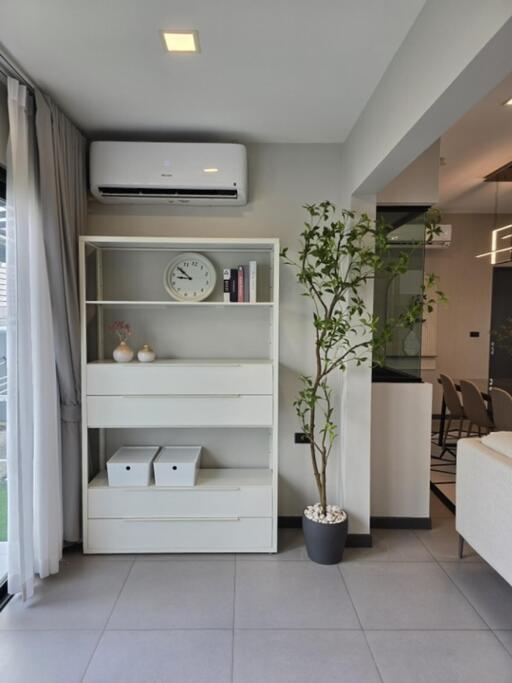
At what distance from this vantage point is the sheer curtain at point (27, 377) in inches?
85.7

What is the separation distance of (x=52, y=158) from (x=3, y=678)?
248 centimetres

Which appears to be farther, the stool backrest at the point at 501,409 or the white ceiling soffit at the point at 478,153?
the stool backrest at the point at 501,409

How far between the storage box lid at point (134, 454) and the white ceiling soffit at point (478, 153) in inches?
118

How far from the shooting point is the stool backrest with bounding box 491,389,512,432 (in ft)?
12.5

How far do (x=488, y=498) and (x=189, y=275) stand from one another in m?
2.22

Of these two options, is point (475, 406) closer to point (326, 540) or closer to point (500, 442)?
point (500, 442)

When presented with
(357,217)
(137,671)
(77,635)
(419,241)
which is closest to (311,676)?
(137,671)

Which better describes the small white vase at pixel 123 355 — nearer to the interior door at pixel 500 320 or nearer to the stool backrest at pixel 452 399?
the stool backrest at pixel 452 399

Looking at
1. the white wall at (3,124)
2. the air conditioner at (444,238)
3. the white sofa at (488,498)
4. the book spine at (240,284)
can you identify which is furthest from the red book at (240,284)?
the air conditioner at (444,238)

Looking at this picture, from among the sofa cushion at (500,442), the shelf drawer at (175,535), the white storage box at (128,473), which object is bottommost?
the shelf drawer at (175,535)

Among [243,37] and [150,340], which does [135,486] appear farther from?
[243,37]

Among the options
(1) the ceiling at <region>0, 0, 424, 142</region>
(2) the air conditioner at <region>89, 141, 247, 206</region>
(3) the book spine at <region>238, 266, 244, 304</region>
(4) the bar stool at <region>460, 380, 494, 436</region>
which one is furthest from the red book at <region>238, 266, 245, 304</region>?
(4) the bar stool at <region>460, 380, 494, 436</region>

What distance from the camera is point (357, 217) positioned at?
9.19 feet

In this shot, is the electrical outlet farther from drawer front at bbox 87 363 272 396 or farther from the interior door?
the interior door
